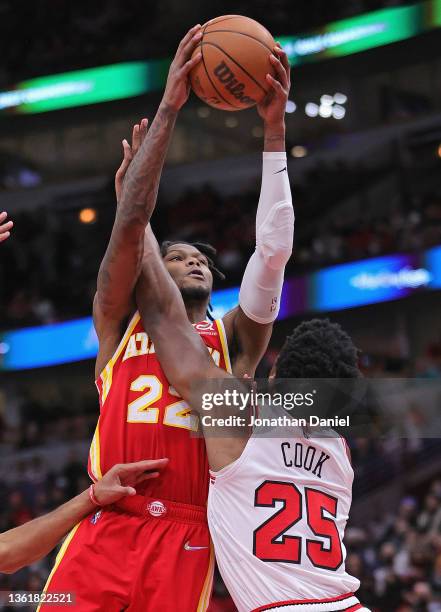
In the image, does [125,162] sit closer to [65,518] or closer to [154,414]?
[154,414]

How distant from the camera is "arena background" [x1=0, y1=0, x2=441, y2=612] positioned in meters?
14.9

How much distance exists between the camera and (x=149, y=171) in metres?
3.85

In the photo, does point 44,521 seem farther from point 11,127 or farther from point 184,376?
point 11,127

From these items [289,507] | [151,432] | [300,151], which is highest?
[300,151]

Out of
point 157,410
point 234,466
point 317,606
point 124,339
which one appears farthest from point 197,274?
point 317,606

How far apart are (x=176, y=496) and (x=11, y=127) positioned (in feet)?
55.6

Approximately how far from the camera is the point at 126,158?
417cm

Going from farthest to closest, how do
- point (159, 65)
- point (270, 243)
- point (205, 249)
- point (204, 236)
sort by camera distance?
point (159, 65) < point (204, 236) < point (205, 249) < point (270, 243)

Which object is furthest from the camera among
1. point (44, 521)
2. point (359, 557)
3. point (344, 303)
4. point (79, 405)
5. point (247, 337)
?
point (79, 405)

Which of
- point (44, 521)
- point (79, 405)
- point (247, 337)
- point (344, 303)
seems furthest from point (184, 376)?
point (79, 405)

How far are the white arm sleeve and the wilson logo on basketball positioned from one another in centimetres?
27

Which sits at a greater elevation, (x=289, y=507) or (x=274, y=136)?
(x=274, y=136)

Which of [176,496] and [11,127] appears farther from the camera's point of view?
[11,127]

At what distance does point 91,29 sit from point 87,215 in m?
3.96
